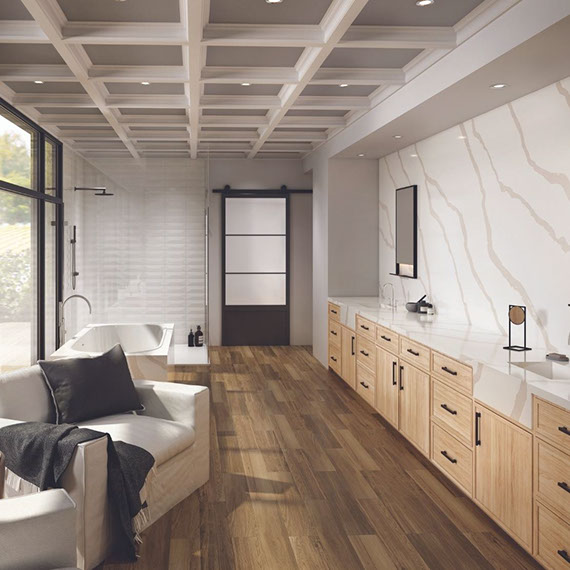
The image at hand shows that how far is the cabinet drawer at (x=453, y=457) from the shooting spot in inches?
133

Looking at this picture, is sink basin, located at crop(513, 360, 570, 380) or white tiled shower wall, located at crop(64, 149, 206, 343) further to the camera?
white tiled shower wall, located at crop(64, 149, 206, 343)

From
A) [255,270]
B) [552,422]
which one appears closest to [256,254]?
[255,270]

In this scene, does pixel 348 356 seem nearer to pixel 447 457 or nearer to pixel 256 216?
pixel 447 457

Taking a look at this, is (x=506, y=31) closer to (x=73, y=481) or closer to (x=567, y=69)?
(x=567, y=69)

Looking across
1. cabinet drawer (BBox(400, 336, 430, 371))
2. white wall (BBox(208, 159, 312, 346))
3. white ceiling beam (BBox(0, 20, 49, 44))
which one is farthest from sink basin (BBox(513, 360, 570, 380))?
white wall (BBox(208, 159, 312, 346))

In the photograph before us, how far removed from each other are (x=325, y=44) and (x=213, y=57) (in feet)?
2.81

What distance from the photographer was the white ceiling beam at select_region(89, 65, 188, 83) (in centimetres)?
417

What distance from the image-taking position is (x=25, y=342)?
17.5ft

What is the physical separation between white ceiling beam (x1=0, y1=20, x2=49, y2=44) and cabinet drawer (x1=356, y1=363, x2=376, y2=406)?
11.2 ft

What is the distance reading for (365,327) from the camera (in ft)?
18.2

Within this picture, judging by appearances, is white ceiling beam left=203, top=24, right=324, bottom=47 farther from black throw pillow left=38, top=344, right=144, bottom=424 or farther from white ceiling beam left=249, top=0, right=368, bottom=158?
black throw pillow left=38, top=344, right=144, bottom=424

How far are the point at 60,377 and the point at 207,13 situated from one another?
2003 mm

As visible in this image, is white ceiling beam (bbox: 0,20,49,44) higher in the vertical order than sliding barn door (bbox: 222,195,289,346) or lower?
higher

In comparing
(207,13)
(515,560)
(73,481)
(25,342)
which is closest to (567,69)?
(207,13)
